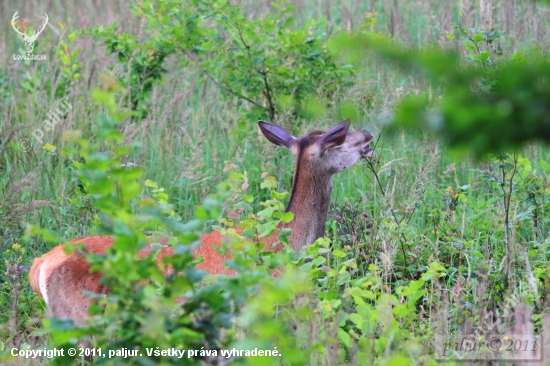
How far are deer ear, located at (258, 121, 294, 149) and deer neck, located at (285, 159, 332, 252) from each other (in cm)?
22

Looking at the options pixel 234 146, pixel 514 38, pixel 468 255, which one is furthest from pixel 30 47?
pixel 468 255

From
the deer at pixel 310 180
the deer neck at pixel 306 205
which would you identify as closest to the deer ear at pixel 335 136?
the deer at pixel 310 180

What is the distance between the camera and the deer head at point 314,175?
4746mm

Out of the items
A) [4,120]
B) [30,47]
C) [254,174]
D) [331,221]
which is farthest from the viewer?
[30,47]

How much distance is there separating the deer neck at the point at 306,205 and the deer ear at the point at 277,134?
0.22m

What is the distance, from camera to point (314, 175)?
4758 mm

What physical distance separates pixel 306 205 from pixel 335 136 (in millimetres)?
452

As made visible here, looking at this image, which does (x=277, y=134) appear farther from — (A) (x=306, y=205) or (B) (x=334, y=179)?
(B) (x=334, y=179)

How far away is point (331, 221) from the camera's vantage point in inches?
214

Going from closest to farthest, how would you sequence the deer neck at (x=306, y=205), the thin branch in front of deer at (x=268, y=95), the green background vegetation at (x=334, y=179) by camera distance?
the green background vegetation at (x=334, y=179), the deer neck at (x=306, y=205), the thin branch in front of deer at (x=268, y=95)

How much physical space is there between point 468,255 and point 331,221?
43.3 inches

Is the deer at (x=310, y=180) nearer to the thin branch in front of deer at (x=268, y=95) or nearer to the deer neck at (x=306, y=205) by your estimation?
the deer neck at (x=306, y=205)

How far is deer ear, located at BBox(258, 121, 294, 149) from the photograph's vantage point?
4.93m

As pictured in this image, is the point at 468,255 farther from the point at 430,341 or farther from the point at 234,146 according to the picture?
the point at 234,146
